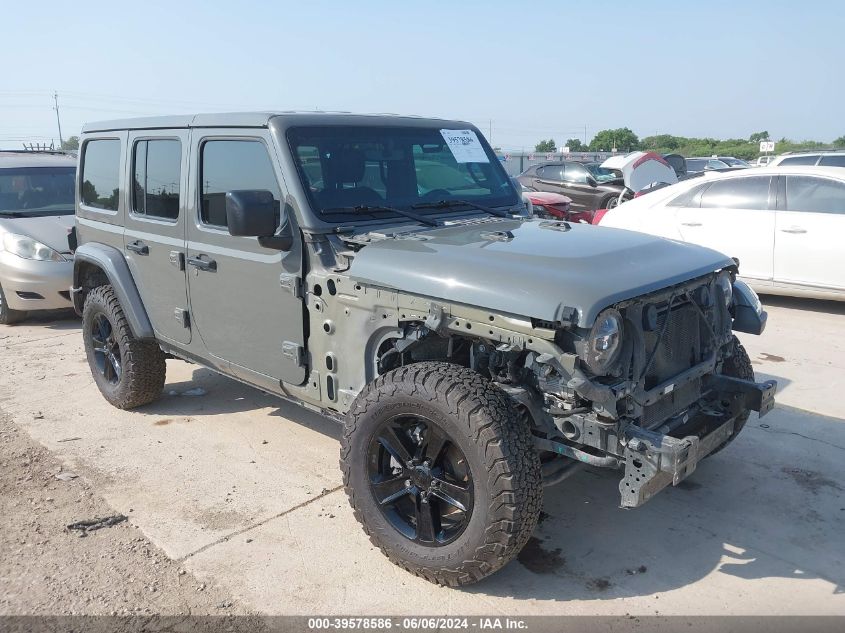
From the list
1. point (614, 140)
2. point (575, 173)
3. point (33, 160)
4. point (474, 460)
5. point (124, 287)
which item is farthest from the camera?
point (614, 140)

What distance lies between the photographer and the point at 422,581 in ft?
10.9

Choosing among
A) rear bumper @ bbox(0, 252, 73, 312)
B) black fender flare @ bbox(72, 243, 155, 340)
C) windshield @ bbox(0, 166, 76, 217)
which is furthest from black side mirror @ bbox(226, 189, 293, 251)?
windshield @ bbox(0, 166, 76, 217)

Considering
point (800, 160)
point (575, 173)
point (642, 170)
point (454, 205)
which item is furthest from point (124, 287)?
point (575, 173)

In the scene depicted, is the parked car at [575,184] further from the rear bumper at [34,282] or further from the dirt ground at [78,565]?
the dirt ground at [78,565]

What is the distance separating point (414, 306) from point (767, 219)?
610cm

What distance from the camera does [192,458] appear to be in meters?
4.66

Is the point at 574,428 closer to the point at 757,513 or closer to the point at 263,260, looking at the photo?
the point at 757,513

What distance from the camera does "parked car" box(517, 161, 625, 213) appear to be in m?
16.0

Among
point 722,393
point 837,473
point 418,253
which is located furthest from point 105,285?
point 837,473

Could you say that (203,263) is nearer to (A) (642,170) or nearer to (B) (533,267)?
(B) (533,267)

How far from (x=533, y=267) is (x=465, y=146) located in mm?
1835

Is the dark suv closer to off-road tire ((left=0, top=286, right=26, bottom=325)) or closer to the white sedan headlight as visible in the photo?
the white sedan headlight

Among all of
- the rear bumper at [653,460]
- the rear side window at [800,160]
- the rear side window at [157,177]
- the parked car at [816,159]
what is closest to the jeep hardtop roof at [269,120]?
the rear side window at [157,177]

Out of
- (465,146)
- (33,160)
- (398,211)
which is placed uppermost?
(33,160)
